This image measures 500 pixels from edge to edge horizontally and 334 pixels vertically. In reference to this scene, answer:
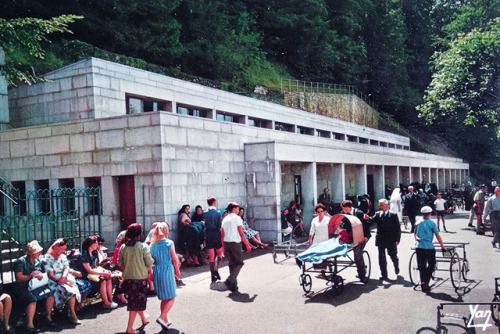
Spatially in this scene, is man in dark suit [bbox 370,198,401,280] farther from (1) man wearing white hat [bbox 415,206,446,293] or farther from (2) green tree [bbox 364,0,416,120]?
(2) green tree [bbox 364,0,416,120]

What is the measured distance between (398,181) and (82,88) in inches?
881

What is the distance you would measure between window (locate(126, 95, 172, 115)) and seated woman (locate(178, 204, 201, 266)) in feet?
22.2

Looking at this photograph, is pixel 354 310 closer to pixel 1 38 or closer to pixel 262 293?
pixel 262 293

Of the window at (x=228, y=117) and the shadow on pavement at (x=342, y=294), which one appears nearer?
the shadow on pavement at (x=342, y=294)

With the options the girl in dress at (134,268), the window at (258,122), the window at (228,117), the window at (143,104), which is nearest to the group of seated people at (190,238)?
the girl in dress at (134,268)

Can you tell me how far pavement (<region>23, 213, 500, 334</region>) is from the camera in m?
7.18

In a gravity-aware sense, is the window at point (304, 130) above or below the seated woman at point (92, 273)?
above

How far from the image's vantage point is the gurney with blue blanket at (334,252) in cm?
902

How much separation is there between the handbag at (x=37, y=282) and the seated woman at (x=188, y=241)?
5053 millimetres

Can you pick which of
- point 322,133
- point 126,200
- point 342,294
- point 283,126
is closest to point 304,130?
point 322,133

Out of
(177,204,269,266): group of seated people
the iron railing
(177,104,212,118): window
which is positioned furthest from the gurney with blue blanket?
(177,104,212,118): window

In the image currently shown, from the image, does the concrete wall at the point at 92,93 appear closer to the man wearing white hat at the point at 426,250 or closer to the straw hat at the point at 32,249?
the straw hat at the point at 32,249

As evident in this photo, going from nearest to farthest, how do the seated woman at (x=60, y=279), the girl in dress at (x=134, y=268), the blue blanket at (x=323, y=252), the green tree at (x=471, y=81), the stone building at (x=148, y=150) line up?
the girl in dress at (x=134, y=268), the seated woman at (x=60, y=279), the blue blanket at (x=323, y=252), the stone building at (x=148, y=150), the green tree at (x=471, y=81)

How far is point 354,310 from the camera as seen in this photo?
7996 mm
